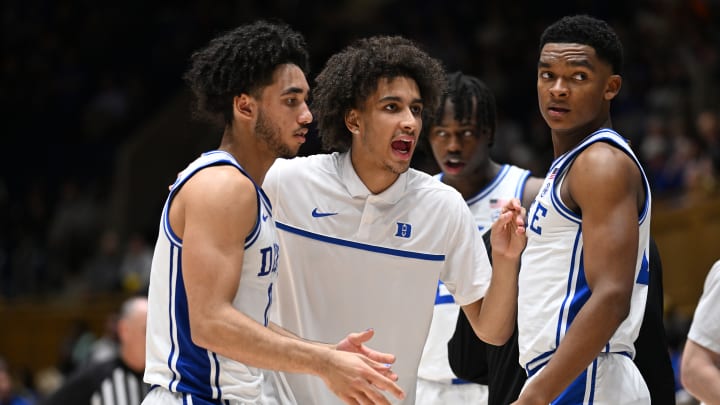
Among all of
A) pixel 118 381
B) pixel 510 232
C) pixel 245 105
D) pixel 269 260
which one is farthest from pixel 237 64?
pixel 118 381

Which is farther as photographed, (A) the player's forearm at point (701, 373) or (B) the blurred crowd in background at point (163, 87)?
(B) the blurred crowd in background at point (163, 87)

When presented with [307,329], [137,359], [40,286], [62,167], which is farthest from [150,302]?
[62,167]

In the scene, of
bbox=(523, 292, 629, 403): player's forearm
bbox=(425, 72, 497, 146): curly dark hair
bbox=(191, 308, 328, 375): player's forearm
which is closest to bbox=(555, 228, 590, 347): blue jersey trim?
bbox=(523, 292, 629, 403): player's forearm

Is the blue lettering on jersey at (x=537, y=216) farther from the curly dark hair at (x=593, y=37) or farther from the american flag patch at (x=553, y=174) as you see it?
the curly dark hair at (x=593, y=37)

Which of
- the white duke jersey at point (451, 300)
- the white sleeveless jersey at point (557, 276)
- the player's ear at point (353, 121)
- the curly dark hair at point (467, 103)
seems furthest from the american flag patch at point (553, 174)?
the curly dark hair at point (467, 103)

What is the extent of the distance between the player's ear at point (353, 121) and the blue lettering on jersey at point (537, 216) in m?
0.91

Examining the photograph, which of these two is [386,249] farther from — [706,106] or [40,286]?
[40,286]

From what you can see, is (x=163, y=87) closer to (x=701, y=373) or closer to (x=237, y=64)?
(x=237, y=64)

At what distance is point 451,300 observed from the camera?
5141 mm

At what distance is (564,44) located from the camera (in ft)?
12.8

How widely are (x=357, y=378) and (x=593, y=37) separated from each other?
1.51 m

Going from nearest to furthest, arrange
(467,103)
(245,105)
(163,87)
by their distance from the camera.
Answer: (245,105), (467,103), (163,87)

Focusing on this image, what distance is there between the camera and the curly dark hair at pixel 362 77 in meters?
Answer: 4.37

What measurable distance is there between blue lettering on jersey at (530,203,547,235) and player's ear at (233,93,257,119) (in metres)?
1.11
